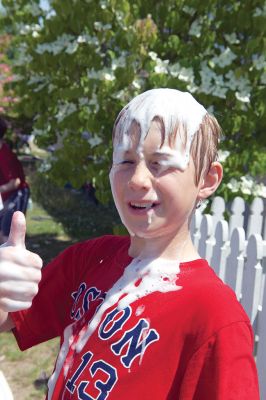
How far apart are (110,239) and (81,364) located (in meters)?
0.44

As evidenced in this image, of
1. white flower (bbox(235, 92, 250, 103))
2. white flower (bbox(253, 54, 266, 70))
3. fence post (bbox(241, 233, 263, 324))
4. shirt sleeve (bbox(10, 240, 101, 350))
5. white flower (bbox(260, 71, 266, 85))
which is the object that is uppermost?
white flower (bbox(253, 54, 266, 70))

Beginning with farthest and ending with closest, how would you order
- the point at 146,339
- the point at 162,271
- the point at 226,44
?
the point at 226,44
the point at 162,271
the point at 146,339

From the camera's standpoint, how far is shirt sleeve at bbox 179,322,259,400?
1.01m

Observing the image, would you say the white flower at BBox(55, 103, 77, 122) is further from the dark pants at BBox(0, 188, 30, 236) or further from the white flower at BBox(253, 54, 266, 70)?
the white flower at BBox(253, 54, 266, 70)

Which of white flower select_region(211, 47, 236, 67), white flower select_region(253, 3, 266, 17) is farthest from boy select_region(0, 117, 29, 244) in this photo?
white flower select_region(253, 3, 266, 17)

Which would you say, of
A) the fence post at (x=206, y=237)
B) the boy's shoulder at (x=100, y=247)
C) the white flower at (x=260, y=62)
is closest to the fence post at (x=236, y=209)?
the fence post at (x=206, y=237)

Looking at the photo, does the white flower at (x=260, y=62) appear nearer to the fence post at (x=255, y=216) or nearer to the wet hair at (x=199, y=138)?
the fence post at (x=255, y=216)

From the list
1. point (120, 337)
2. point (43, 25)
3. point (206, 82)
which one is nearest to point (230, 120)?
point (206, 82)

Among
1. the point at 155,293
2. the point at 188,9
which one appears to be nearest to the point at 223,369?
the point at 155,293

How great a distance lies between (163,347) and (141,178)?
411 millimetres

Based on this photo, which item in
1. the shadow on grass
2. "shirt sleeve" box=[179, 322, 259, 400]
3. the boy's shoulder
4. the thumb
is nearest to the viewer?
"shirt sleeve" box=[179, 322, 259, 400]

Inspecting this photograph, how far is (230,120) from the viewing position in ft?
14.6

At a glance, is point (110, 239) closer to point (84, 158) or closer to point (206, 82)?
point (206, 82)

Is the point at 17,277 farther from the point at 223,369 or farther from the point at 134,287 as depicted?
the point at 223,369
